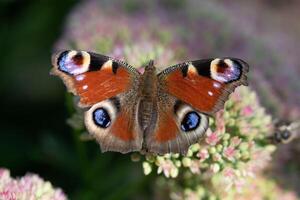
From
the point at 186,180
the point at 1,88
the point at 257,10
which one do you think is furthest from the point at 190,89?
the point at 257,10

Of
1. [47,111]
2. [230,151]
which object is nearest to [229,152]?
[230,151]

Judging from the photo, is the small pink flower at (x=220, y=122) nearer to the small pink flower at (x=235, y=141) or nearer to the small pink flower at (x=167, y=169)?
the small pink flower at (x=235, y=141)

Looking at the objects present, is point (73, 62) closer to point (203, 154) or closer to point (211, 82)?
point (211, 82)

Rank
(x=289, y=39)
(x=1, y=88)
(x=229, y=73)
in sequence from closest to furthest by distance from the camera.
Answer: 1. (x=229, y=73)
2. (x=1, y=88)
3. (x=289, y=39)

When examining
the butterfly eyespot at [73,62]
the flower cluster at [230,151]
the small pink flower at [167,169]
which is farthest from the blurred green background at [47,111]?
the butterfly eyespot at [73,62]

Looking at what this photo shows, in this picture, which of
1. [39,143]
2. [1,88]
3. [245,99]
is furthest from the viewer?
[1,88]

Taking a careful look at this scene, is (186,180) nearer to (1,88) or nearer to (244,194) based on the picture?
(244,194)

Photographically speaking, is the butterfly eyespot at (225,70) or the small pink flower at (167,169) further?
the small pink flower at (167,169)
